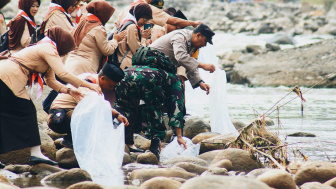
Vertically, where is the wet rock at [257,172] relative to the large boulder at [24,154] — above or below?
below

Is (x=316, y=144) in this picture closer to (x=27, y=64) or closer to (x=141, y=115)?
(x=141, y=115)

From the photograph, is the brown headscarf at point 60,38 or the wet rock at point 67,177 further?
the brown headscarf at point 60,38

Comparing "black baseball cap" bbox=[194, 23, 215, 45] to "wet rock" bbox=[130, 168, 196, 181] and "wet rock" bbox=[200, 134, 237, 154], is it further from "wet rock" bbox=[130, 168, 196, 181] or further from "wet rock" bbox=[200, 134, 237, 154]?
"wet rock" bbox=[130, 168, 196, 181]

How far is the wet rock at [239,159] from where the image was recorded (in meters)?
5.25

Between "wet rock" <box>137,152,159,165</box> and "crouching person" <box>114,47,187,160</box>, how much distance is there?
0.26m

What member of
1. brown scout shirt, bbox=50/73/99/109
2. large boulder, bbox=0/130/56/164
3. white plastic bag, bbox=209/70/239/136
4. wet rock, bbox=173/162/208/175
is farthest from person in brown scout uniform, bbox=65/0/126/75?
wet rock, bbox=173/162/208/175

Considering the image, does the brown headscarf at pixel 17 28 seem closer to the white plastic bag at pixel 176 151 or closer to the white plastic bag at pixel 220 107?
the white plastic bag at pixel 176 151

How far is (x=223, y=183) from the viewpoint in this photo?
3.19 m

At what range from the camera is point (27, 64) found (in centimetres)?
478

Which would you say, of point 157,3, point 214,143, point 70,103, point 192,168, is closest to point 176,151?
point 214,143

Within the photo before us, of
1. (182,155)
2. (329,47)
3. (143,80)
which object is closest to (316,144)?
(182,155)

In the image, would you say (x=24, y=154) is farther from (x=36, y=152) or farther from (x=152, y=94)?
(x=152, y=94)

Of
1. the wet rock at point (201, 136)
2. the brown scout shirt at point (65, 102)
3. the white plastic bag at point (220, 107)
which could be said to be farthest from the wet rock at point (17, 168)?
the white plastic bag at point (220, 107)

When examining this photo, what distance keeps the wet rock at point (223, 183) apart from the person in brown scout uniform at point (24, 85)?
1.90 meters
